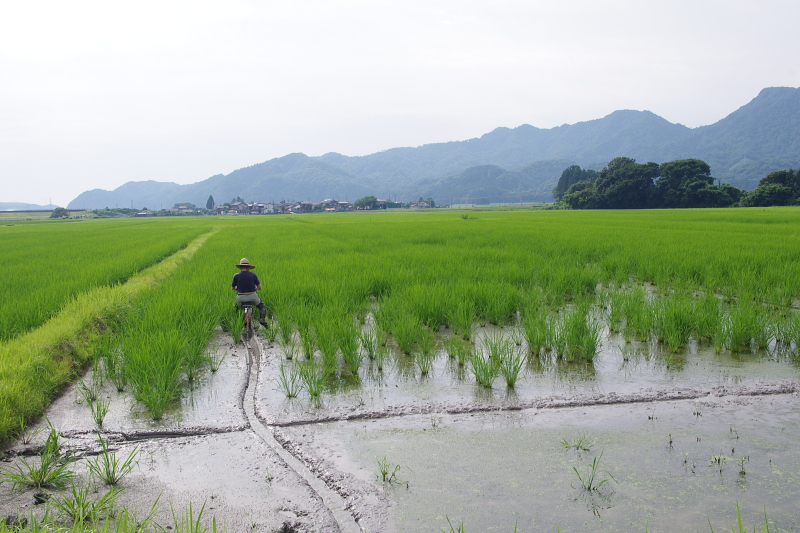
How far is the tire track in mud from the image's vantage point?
2002 mm

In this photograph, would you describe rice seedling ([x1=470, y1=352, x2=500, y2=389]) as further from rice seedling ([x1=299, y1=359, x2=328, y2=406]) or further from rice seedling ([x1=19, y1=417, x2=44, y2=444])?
rice seedling ([x1=19, y1=417, x2=44, y2=444])

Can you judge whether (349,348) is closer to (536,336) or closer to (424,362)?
(424,362)

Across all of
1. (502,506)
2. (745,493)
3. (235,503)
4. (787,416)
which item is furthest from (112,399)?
(787,416)

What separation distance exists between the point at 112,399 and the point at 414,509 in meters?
2.52

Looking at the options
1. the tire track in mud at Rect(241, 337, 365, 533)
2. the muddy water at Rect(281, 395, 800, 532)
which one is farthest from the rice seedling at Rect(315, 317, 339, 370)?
the muddy water at Rect(281, 395, 800, 532)

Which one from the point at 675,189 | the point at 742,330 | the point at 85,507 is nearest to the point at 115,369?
the point at 85,507

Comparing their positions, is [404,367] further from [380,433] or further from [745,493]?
[745,493]

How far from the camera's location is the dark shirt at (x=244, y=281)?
17.2ft

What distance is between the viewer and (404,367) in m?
3.96

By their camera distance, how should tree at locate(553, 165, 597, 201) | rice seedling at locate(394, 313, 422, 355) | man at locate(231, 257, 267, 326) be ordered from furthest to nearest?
tree at locate(553, 165, 597, 201)
man at locate(231, 257, 267, 326)
rice seedling at locate(394, 313, 422, 355)

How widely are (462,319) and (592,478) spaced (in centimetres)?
262

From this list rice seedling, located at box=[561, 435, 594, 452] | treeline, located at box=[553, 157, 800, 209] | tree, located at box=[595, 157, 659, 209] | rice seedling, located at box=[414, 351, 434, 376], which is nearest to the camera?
rice seedling, located at box=[561, 435, 594, 452]

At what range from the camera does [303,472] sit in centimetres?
239

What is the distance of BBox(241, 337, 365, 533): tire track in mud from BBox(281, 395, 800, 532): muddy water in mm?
109
